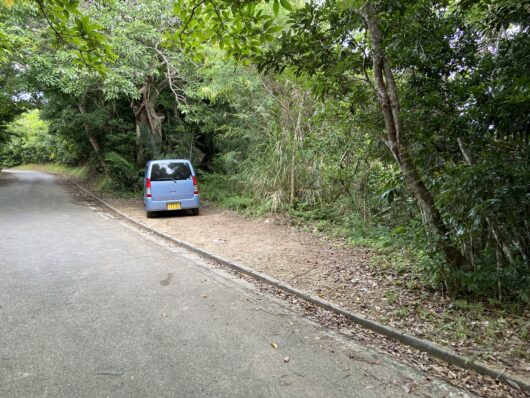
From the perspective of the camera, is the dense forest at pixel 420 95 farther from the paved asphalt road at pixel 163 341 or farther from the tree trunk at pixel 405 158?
the paved asphalt road at pixel 163 341

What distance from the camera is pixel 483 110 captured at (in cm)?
309

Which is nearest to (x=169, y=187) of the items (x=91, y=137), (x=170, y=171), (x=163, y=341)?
(x=170, y=171)

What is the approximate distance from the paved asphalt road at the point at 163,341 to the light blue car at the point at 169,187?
14.0 feet

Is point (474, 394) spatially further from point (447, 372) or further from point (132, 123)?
point (132, 123)

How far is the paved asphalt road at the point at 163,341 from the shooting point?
9.03ft

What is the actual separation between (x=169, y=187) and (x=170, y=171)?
49 cm

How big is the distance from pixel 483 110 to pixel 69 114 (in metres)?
18.8

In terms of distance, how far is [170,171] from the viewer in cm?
1024

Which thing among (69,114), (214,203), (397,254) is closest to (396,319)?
(397,254)

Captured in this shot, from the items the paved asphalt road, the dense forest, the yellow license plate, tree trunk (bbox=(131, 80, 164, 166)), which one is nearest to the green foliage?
tree trunk (bbox=(131, 80, 164, 166))

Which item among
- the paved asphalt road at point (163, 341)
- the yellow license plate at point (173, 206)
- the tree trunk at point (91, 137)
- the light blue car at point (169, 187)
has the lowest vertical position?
the paved asphalt road at point (163, 341)

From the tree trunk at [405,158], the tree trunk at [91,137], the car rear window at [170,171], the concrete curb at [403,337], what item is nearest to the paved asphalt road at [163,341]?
the concrete curb at [403,337]

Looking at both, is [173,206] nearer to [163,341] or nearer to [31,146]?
[163,341]

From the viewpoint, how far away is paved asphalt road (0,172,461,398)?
9.03ft
